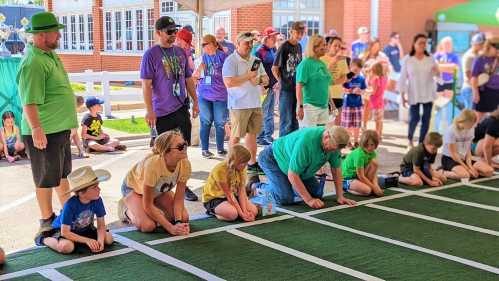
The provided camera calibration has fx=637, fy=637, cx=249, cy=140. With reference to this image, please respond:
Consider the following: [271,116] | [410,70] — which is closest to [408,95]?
[410,70]

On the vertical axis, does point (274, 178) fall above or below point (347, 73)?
below

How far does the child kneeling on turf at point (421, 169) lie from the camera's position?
737cm

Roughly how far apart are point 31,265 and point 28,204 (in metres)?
2.07

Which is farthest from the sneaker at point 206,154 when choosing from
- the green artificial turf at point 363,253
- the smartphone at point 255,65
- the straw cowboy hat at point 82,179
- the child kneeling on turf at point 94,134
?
the straw cowboy hat at point 82,179

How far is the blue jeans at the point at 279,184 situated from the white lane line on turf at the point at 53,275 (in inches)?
101

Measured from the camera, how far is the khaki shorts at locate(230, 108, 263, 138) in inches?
301

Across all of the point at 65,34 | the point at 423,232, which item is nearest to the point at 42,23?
the point at 423,232

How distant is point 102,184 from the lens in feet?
24.3

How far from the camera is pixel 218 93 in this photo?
8953 mm

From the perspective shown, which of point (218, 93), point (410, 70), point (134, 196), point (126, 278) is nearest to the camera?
point (126, 278)

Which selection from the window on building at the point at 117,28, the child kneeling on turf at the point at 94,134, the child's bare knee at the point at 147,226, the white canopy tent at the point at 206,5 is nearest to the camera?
the child's bare knee at the point at 147,226

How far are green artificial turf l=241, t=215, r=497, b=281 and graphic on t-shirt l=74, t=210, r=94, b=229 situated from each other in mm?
1364

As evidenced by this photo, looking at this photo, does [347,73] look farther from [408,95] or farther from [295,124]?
[295,124]

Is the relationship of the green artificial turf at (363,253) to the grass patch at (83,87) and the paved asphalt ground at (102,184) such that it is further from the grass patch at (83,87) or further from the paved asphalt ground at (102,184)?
the grass patch at (83,87)
